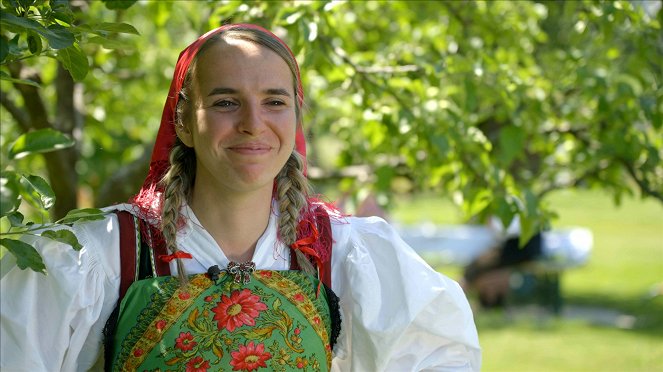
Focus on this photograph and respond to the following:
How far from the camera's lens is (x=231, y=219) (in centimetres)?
195

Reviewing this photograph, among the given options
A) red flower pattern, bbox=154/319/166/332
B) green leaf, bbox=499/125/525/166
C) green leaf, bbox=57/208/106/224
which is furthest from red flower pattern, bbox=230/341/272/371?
green leaf, bbox=499/125/525/166

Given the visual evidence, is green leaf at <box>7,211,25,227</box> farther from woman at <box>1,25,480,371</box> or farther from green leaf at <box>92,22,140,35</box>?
green leaf at <box>92,22,140,35</box>

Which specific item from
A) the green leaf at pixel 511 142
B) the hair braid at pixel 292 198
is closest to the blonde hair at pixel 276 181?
the hair braid at pixel 292 198

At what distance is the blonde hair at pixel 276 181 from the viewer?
6.31ft

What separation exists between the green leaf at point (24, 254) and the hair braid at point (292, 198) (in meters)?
0.54

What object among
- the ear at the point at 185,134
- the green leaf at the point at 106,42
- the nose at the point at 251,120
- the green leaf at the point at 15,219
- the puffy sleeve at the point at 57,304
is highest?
the green leaf at the point at 106,42

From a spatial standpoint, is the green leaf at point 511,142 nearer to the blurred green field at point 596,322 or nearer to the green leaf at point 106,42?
the blurred green field at point 596,322

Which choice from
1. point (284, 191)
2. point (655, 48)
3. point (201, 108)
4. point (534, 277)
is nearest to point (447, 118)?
point (655, 48)

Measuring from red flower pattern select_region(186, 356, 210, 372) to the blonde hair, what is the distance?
0.15m

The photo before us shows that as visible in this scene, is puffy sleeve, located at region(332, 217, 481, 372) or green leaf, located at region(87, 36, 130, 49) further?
puffy sleeve, located at region(332, 217, 481, 372)

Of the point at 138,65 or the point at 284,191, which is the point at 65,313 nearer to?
the point at 284,191

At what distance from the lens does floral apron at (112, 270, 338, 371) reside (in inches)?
71.4


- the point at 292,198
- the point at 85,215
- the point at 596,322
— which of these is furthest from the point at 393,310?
the point at 596,322

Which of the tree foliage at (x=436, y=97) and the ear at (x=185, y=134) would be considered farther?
the tree foliage at (x=436, y=97)
